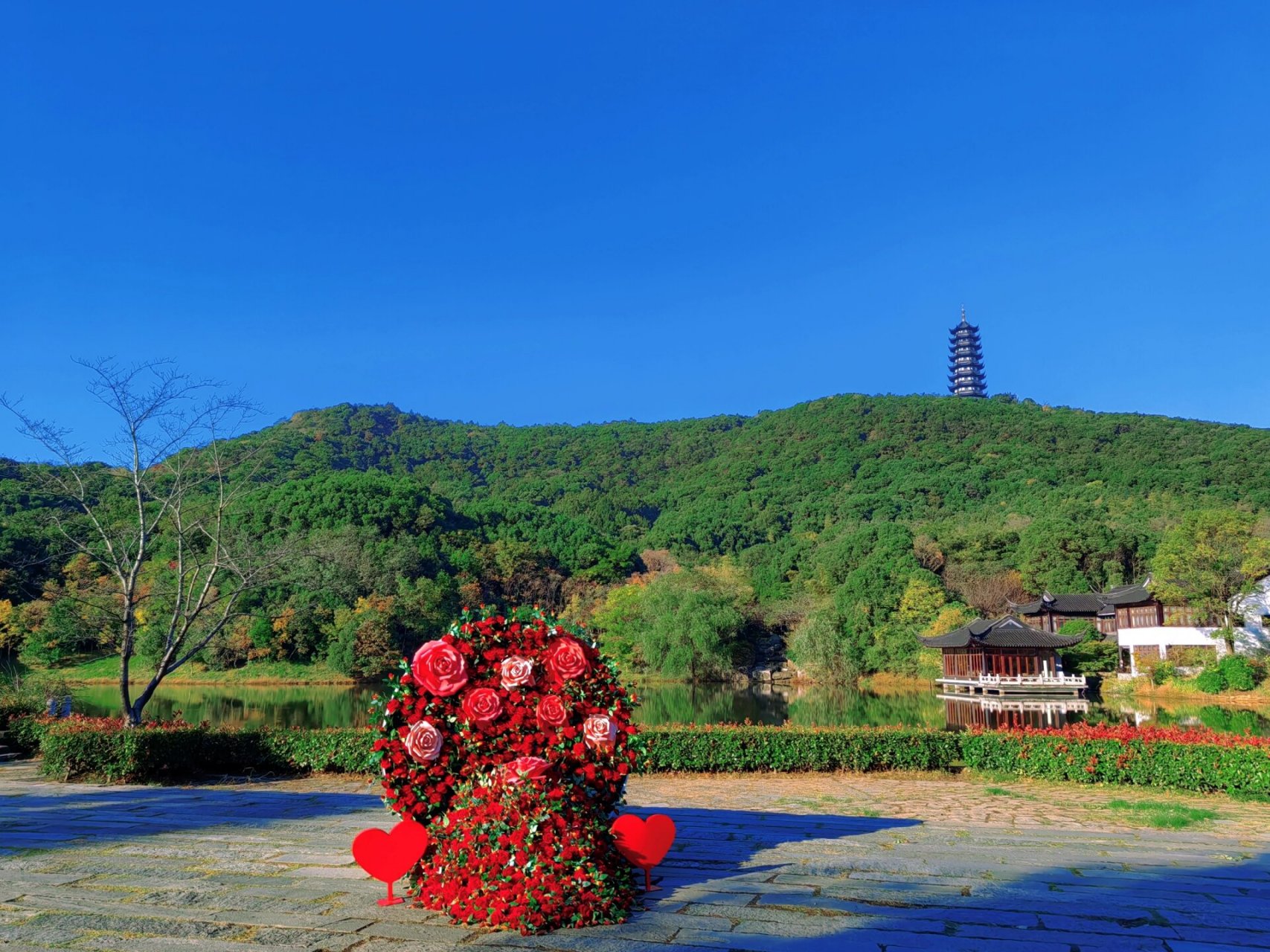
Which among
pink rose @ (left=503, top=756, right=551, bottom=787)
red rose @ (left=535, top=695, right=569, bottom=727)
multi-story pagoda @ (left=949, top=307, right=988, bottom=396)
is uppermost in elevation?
multi-story pagoda @ (left=949, top=307, right=988, bottom=396)

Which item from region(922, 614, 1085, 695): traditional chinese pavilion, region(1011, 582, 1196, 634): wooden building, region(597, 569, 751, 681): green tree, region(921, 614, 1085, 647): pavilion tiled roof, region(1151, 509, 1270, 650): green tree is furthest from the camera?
region(597, 569, 751, 681): green tree

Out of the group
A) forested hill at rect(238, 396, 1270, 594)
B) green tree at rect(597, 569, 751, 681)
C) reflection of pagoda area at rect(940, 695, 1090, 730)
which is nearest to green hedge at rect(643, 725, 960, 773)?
reflection of pagoda area at rect(940, 695, 1090, 730)

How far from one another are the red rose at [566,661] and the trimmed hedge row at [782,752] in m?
7.50

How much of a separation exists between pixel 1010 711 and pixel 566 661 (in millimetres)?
28187

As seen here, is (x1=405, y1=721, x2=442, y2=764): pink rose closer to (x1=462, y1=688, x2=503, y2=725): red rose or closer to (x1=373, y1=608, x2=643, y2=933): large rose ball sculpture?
(x1=373, y1=608, x2=643, y2=933): large rose ball sculpture

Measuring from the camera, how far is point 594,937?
3.43 metres

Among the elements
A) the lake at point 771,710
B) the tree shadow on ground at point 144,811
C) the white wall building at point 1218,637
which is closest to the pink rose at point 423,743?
the tree shadow on ground at point 144,811

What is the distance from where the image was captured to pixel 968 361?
471 feet

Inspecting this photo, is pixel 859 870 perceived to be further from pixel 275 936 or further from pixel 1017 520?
pixel 1017 520

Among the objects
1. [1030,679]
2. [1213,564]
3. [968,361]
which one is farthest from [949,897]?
[968,361]

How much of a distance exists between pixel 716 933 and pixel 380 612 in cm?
4085

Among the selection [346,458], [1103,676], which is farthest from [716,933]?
[346,458]

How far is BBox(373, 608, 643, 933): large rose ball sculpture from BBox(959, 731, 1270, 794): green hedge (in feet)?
29.5

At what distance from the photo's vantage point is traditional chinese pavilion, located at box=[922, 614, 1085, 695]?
31.6 m
